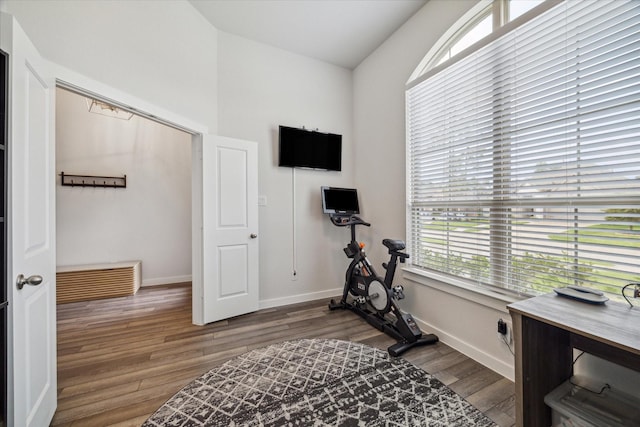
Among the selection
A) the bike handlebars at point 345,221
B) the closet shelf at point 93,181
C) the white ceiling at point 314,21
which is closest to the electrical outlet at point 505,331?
the bike handlebars at point 345,221

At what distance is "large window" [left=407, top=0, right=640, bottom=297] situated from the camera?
1359mm

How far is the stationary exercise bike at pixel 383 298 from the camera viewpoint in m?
2.26

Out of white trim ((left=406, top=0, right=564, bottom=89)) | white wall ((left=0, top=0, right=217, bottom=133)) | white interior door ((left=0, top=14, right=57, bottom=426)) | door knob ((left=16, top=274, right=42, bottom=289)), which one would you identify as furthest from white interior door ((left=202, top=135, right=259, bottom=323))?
white trim ((left=406, top=0, right=564, bottom=89))

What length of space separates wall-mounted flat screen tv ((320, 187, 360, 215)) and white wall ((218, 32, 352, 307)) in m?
0.28

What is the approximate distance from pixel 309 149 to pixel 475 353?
2826 millimetres

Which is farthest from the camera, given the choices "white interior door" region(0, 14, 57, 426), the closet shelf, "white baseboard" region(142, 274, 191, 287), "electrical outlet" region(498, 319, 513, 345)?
"white baseboard" region(142, 274, 191, 287)

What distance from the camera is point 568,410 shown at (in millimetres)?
1155

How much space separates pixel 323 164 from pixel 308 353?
2.33 m

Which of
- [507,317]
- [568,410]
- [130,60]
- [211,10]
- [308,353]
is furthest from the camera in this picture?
[211,10]

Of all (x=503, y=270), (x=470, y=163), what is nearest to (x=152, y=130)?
(x=470, y=163)

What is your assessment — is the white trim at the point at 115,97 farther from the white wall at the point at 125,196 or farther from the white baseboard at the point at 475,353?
the white baseboard at the point at 475,353

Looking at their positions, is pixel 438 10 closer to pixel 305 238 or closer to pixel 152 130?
pixel 305 238

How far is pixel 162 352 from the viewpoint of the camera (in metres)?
2.19

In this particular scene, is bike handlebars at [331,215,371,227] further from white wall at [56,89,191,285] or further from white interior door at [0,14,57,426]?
white wall at [56,89,191,285]
